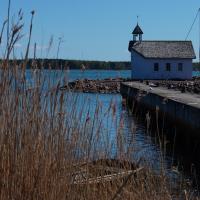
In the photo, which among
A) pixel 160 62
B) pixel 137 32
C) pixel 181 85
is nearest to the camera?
pixel 181 85

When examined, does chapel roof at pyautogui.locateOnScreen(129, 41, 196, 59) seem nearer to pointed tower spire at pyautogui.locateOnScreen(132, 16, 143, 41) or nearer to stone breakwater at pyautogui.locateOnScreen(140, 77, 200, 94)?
pointed tower spire at pyautogui.locateOnScreen(132, 16, 143, 41)

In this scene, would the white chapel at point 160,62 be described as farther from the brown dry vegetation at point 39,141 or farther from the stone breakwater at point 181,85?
the brown dry vegetation at point 39,141

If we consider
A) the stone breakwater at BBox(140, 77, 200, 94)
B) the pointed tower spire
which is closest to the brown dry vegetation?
the stone breakwater at BBox(140, 77, 200, 94)

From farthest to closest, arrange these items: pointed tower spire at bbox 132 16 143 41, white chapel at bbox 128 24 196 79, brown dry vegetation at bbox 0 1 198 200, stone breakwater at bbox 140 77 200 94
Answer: pointed tower spire at bbox 132 16 143 41
white chapel at bbox 128 24 196 79
stone breakwater at bbox 140 77 200 94
brown dry vegetation at bbox 0 1 198 200

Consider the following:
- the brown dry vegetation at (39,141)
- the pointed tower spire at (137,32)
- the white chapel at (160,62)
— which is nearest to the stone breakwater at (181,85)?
the white chapel at (160,62)

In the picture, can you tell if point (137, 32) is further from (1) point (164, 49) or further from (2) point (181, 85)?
(2) point (181, 85)

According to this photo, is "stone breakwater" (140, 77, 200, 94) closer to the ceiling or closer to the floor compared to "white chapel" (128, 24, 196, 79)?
closer to the floor

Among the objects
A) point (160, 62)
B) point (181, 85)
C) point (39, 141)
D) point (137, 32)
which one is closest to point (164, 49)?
point (160, 62)

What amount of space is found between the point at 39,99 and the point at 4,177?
24.2 inches

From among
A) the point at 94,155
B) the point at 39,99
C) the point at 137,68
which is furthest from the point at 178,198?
the point at 137,68

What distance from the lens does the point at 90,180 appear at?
4582mm

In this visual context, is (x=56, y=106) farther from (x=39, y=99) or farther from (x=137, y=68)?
(x=137, y=68)

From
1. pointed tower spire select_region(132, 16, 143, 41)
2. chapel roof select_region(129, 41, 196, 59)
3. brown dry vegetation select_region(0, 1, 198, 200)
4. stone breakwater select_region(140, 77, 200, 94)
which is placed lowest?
stone breakwater select_region(140, 77, 200, 94)

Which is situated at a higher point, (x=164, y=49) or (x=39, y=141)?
(x=164, y=49)
